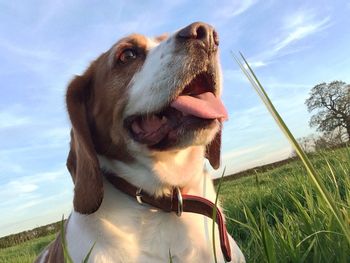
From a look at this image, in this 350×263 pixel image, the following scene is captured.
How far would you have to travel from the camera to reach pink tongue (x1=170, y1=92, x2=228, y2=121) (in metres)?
2.92

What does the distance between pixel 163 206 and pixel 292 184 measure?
279cm

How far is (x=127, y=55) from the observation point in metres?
3.62

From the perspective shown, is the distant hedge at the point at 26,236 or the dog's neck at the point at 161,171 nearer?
the dog's neck at the point at 161,171

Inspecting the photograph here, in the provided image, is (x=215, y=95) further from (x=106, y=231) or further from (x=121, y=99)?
(x=106, y=231)

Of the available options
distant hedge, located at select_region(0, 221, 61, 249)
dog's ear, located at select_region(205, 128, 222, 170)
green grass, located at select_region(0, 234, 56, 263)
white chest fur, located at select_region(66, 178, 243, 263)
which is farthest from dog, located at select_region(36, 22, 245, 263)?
distant hedge, located at select_region(0, 221, 61, 249)

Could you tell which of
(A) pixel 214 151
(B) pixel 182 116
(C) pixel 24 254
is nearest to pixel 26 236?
(C) pixel 24 254

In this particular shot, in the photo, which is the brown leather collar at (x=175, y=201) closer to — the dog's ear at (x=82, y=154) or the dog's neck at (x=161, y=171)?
the dog's neck at (x=161, y=171)

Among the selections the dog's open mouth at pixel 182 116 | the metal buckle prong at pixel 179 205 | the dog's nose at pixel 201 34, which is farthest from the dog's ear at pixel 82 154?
the dog's nose at pixel 201 34

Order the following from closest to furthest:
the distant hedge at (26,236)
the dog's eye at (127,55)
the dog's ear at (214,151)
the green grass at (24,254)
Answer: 1. the dog's eye at (127,55)
2. the dog's ear at (214,151)
3. the green grass at (24,254)
4. the distant hedge at (26,236)

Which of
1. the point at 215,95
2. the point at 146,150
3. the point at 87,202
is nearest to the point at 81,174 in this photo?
the point at 87,202

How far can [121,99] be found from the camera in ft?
11.2

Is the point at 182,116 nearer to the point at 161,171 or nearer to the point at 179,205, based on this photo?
the point at 161,171

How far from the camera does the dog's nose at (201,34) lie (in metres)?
2.90

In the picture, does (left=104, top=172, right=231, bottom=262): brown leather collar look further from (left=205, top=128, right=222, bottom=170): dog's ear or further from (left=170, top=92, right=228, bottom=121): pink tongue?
(left=205, top=128, right=222, bottom=170): dog's ear
